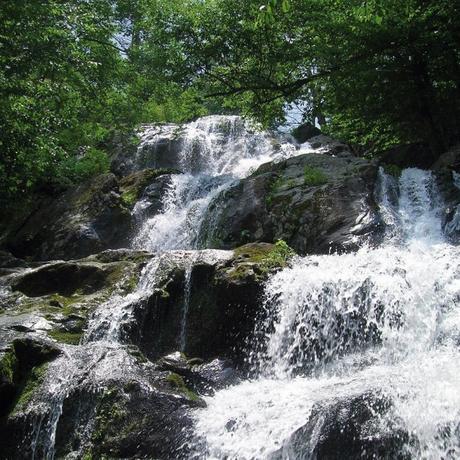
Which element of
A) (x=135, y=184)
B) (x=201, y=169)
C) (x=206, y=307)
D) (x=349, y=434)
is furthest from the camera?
(x=201, y=169)

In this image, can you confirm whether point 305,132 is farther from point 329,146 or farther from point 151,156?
point 151,156

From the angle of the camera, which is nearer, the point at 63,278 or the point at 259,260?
the point at 259,260

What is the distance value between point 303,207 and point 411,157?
4.83 metres

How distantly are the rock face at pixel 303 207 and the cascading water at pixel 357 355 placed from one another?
2.68 feet

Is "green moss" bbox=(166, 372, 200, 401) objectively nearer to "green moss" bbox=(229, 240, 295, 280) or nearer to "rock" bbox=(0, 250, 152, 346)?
"rock" bbox=(0, 250, 152, 346)

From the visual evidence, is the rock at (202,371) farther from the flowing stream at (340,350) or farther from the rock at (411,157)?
the rock at (411,157)

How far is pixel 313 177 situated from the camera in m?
12.8

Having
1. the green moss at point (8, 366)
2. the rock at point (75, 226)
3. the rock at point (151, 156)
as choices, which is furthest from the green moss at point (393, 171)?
the green moss at point (8, 366)

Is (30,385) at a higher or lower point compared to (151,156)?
lower

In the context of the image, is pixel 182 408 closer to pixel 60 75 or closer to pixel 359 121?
pixel 60 75

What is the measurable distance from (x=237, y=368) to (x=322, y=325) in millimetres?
1596

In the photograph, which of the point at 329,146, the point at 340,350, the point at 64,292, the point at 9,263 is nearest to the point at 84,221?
the point at 9,263

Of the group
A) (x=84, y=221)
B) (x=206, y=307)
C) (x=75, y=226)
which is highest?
(x=84, y=221)

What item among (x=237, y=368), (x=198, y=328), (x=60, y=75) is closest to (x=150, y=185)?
(x=60, y=75)
